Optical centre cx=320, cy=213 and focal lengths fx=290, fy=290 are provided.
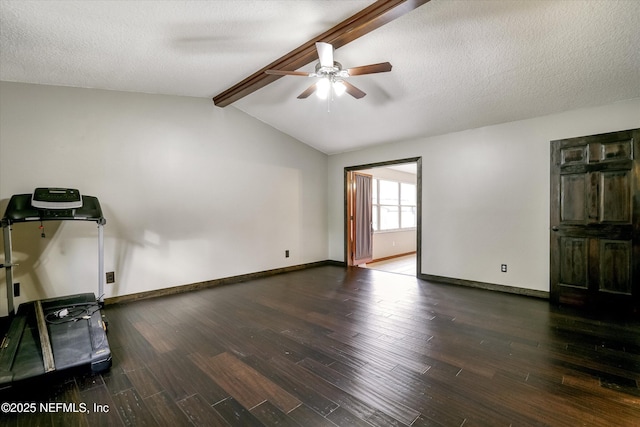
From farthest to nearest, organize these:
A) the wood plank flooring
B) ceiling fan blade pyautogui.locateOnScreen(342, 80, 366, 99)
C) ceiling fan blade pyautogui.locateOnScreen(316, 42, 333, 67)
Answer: the wood plank flooring, ceiling fan blade pyautogui.locateOnScreen(342, 80, 366, 99), ceiling fan blade pyautogui.locateOnScreen(316, 42, 333, 67)

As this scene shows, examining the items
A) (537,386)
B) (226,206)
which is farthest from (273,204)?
(537,386)

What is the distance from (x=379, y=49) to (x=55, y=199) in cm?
354

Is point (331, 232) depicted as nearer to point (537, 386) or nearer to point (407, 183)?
point (407, 183)

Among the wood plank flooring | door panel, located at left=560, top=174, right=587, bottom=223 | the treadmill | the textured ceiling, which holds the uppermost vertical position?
the textured ceiling

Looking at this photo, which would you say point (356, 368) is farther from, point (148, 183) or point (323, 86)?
point (148, 183)

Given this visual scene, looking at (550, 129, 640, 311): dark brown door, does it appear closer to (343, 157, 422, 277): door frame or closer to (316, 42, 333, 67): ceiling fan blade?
(343, 157, 422, 277): door frame

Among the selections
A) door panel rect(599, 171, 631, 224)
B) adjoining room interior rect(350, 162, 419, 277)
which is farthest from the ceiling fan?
adjoining room interior rect(350, 162, 419, 277)

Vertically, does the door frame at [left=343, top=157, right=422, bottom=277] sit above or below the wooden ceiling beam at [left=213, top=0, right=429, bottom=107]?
below

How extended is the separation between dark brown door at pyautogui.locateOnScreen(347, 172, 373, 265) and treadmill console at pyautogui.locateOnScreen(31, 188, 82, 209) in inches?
173

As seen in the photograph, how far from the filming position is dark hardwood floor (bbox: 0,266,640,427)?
1.68 m

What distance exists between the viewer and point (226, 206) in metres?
4.71

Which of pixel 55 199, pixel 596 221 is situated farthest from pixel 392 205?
Answer: pixel 55 199

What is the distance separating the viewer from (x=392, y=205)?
8.08m

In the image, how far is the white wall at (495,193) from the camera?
12.2 ft
